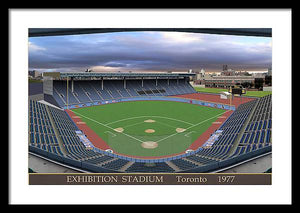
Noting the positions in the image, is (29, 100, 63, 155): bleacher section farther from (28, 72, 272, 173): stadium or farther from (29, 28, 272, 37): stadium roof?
(29, 28, 272, 37): stadium roof

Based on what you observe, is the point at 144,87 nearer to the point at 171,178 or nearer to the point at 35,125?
the point at 35,125

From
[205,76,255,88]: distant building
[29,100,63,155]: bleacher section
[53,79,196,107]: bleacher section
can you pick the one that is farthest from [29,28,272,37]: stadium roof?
[53,79,196,107]: bleacher section

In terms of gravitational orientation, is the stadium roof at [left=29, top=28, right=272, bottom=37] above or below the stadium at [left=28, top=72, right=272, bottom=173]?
above

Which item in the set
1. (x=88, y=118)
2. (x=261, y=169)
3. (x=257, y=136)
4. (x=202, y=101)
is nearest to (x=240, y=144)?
(x=257, y=136)
